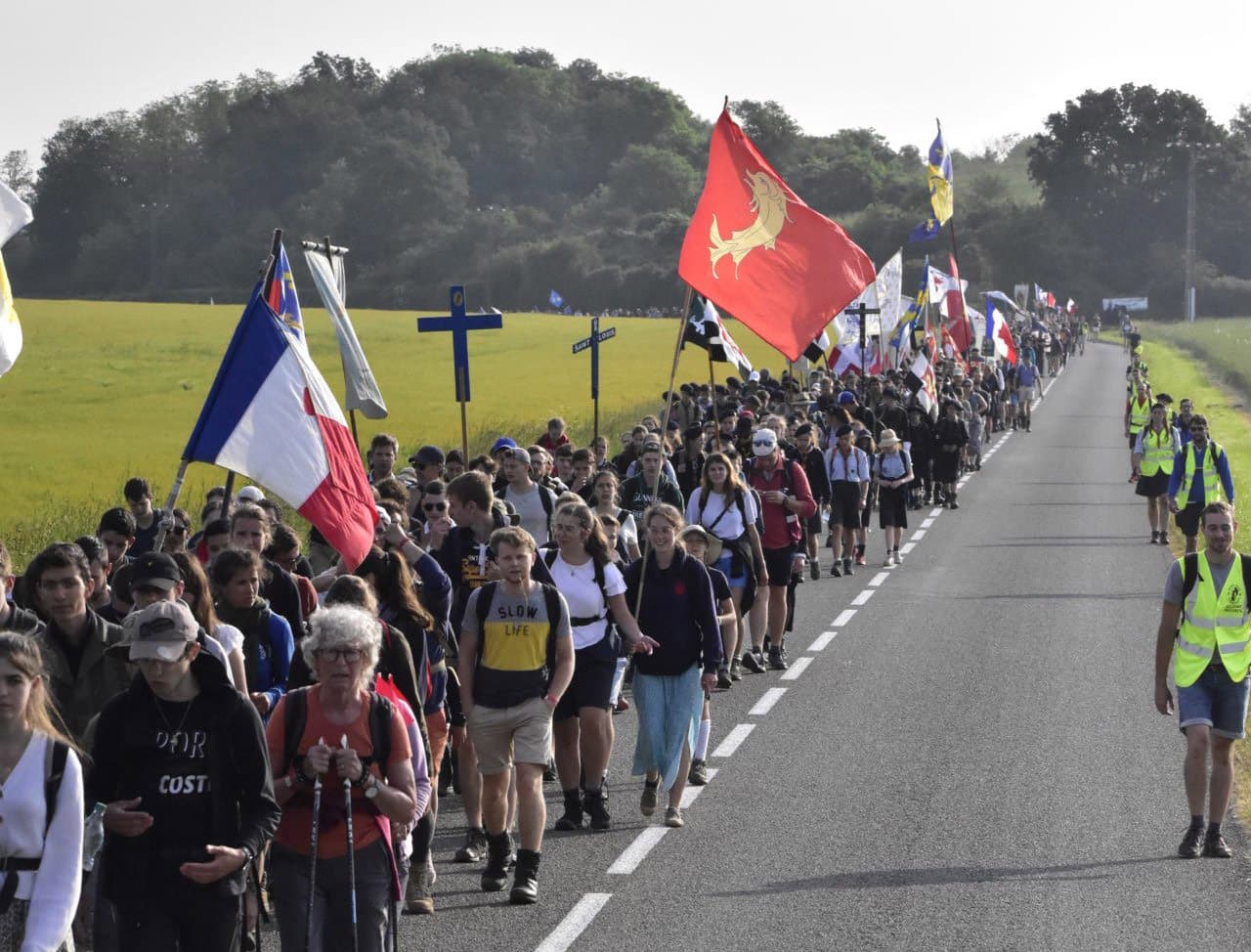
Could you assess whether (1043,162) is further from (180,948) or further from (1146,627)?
(180,948)

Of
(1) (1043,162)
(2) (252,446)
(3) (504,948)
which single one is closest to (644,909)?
(3) (504,948)

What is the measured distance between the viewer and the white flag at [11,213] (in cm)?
811

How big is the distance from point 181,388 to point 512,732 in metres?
41.1

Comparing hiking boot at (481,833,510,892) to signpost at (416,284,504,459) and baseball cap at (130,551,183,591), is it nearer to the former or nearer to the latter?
baseball cap at (130,551,183,591)

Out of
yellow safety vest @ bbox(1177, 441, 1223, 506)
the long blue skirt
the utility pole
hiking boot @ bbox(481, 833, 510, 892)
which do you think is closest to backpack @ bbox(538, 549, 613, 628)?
the long blue skirt

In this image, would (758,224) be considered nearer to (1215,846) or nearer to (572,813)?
(572,813)

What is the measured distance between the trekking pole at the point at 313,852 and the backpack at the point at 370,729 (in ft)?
0.29

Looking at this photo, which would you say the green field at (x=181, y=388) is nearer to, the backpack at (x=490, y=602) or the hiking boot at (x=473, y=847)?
the hiking boot at (x=473, y=847)

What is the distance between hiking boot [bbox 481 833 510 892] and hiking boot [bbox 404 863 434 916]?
1.14 ft

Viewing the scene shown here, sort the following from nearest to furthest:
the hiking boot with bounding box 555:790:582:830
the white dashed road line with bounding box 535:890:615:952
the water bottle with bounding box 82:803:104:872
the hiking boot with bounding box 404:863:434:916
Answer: the water bottle with bounding box 82:803:104:872 < the white dashed road line with bounding box 535:890:615:952 < the hiking boot with bounding box 404:863:434:916 < the hiking boot with bounding box 555:790:582:830

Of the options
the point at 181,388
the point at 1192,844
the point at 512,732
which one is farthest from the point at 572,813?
the point at 181,388

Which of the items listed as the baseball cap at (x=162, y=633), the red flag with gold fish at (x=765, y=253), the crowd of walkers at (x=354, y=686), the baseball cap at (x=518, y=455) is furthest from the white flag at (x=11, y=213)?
the red flag with gold fish at (x=765, y=253)

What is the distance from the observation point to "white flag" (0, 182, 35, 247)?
8.11 metres

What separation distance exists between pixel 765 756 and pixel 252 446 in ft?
13.6
